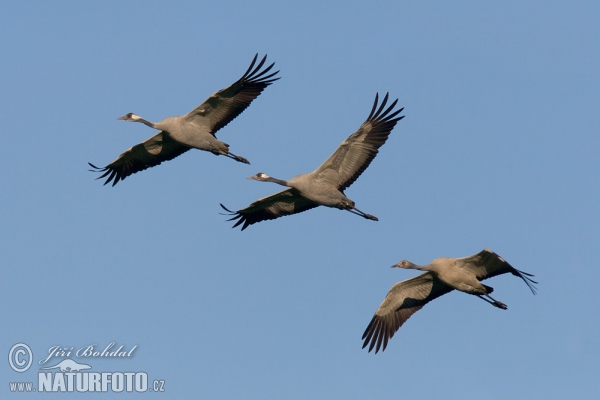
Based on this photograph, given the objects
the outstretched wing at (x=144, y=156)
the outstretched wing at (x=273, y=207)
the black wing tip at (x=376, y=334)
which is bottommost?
the black wing tip at (x=376, y=334)

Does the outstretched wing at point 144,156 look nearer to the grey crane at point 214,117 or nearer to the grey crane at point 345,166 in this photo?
the grey crane at point 214,117

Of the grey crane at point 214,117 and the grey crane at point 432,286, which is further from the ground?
the grey crane at point 214,117

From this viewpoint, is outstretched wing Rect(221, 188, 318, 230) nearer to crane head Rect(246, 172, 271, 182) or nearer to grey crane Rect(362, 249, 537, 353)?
crane head Rect(246, 172, 271, 182)

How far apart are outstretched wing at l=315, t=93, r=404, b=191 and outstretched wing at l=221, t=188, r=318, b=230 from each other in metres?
0.91

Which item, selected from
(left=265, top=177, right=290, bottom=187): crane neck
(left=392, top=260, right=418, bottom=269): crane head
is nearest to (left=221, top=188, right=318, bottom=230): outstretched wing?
(left=265, top=177, right=290, bottom=187): crane neck

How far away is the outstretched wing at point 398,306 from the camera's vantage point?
864 inches

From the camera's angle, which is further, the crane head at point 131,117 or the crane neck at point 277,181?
the crane head at point 131,117

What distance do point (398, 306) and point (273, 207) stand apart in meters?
3.24

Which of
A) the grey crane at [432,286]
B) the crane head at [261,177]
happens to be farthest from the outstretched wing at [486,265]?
the crane head at [261,177]

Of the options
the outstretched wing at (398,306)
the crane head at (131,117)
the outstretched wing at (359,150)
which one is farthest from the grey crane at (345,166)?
the crane head at (131,117)

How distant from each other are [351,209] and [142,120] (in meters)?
4.72

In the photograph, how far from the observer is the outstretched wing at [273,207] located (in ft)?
73.6

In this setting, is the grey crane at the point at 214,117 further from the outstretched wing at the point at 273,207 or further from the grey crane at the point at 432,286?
the grey crane at the point at 432,286

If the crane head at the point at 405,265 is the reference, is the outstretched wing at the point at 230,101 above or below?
above
